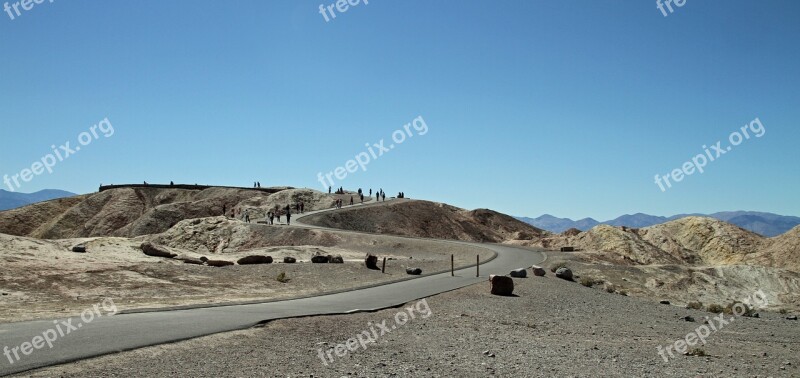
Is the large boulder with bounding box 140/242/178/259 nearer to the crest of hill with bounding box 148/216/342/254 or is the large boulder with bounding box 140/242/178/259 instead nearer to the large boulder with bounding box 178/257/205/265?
the large boulder with bounding box 178/257/205/265

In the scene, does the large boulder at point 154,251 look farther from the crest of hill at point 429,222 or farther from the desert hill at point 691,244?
the crest of hill at point 429,222

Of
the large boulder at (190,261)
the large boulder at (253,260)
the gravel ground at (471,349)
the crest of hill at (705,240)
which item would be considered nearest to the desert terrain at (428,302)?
the gravel ground at (471,349)

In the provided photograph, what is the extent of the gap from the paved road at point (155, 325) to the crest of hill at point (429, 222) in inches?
1927

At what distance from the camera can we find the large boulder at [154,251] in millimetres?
35062

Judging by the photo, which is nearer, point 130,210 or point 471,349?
point 471,349

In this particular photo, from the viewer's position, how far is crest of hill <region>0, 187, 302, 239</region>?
86062 mm

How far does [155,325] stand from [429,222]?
71.3 m

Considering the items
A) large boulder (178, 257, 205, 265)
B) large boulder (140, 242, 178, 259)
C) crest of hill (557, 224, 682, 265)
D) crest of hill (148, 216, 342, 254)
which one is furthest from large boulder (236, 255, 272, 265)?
crest of hill (557, 224, 682, 265)

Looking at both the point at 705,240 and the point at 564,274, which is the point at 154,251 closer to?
the point at 564,274

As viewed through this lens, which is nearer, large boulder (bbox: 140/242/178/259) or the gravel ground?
the gravel ground

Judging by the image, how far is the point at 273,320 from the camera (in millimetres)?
15320

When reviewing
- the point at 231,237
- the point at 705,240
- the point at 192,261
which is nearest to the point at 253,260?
the point at 192,261

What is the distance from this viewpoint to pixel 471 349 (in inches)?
554

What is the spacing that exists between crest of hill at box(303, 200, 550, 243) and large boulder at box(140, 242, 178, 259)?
108 feet
